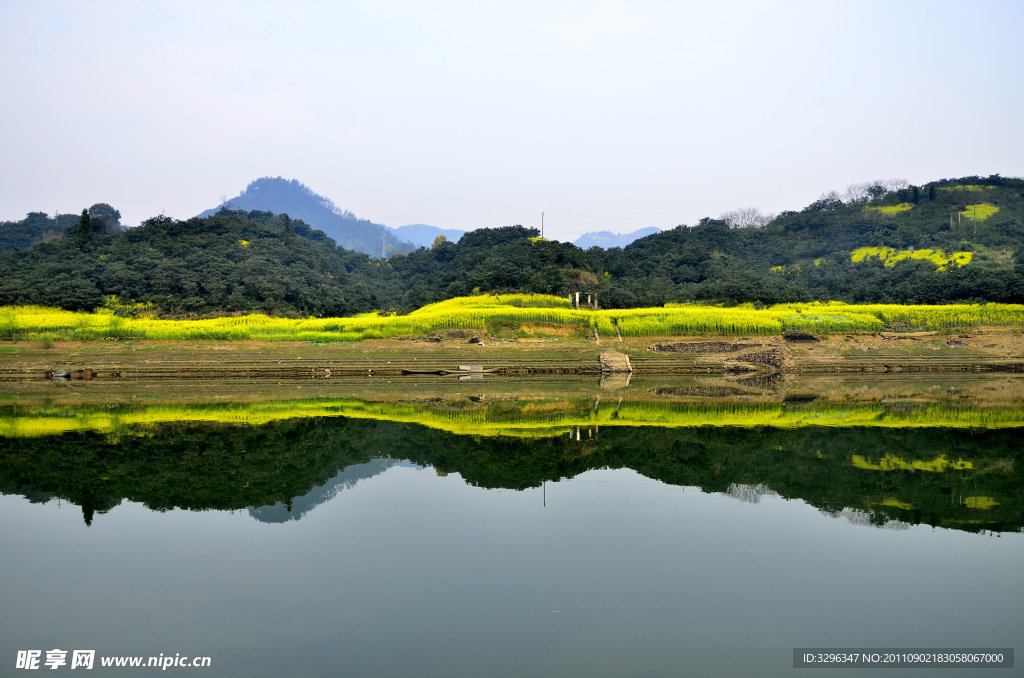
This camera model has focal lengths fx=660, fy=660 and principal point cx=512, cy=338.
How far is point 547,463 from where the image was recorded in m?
12.1

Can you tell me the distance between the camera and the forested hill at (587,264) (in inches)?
1727

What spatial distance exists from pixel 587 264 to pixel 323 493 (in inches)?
1663

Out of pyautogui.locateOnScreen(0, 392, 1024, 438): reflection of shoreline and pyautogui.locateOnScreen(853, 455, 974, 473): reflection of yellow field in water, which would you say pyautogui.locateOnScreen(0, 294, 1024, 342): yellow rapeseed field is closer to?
pyautogui.locateOnScreen(0, 392, 1024, 438): reflection of shoreline

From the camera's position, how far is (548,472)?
11.5 metres

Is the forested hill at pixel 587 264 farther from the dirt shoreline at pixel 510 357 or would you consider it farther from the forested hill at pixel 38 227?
the forested hill at pixel 38 227

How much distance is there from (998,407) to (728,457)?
12.1 m

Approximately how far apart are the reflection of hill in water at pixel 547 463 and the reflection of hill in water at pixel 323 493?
0.04 meters

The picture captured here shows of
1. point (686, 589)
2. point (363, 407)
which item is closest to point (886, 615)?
point (686, 589)

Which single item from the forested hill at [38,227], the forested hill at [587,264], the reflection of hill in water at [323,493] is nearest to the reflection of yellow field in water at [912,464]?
the reflection of hill in water at [323,493]

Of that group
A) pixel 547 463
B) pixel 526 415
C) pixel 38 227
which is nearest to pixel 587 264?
pixel 526 415

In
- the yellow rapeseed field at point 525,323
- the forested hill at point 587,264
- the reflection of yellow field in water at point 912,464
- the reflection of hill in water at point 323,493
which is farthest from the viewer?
the forested hill at point 587,264

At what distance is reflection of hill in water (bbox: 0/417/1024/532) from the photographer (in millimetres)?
9680

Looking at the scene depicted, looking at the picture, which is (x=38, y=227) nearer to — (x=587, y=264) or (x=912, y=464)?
(x=587, y=264)

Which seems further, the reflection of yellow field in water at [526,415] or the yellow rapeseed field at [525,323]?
the yellow rapeseed field at [525,323]
